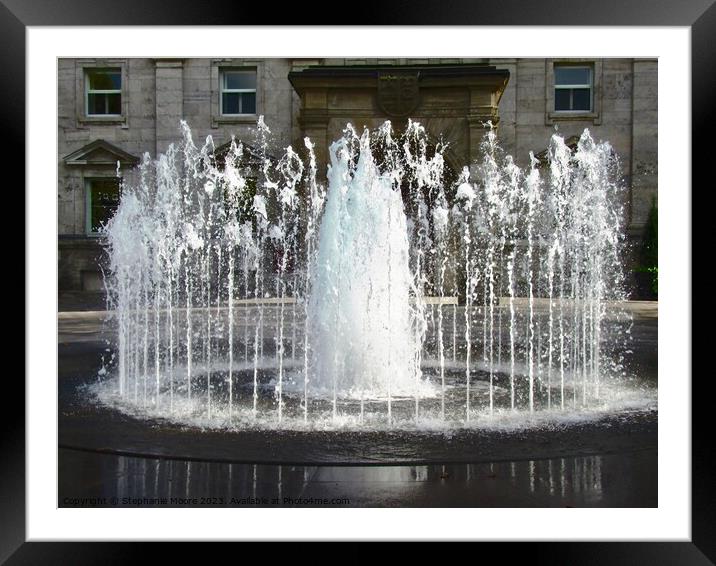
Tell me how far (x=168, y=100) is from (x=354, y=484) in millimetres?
16595

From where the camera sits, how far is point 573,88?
61.2 feet

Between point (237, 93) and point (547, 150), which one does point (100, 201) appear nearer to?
point (237, 93)

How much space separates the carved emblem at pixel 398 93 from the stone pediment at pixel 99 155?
6977 millimetres

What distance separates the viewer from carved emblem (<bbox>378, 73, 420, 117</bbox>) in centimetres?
1728

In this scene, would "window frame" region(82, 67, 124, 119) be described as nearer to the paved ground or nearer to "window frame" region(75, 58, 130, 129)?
"window frame" region(75, 58, 130, 129)

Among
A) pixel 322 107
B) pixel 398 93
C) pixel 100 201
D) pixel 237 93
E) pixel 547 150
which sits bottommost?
pixel 100 201

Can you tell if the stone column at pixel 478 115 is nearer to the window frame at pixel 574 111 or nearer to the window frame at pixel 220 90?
the window frame at pixel 574 111

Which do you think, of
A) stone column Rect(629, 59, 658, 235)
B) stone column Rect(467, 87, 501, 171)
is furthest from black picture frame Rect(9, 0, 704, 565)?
stone column Rect(629, 59, 658, 235)

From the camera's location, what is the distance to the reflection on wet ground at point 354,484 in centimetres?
456

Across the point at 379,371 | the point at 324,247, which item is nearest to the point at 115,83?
the point at 324,247

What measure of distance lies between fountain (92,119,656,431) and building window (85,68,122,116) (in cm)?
160

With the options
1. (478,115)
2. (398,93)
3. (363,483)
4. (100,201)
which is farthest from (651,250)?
(100,201)

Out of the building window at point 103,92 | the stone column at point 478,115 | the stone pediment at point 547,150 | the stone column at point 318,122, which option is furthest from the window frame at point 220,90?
the stone pediment at point 547,150
